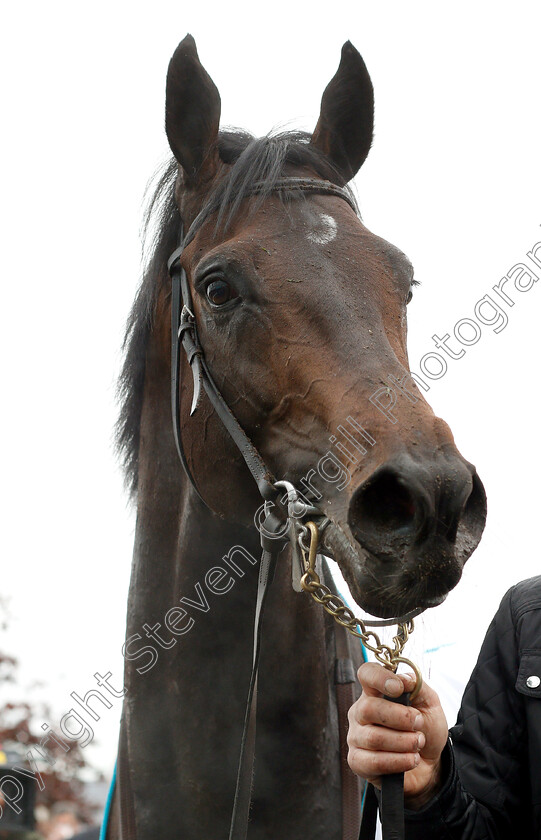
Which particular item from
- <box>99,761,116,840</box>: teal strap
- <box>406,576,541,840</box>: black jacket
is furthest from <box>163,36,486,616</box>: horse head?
<box>99,761,116,840</box>: teal strap

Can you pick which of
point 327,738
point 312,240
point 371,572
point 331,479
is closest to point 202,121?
point 312,240

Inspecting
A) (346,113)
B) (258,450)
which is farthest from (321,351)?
(346,113)

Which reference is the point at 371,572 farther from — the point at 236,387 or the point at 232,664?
the point at 232,664

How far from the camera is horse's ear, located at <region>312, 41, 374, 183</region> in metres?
3.21

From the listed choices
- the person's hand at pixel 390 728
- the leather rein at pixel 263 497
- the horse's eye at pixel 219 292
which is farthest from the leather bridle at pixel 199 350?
the person's hand at pixel 390 728

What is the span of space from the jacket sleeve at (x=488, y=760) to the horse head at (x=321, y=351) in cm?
61

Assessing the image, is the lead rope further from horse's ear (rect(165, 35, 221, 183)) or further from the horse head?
horse's ear (rect(165, 35, 221, 183))

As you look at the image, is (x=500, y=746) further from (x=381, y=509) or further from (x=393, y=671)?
(x=381, y=509)

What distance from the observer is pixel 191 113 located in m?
3.01

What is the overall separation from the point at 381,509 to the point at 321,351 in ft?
1.91

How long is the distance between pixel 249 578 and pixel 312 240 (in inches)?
49.2

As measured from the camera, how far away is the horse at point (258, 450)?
2.01 meters

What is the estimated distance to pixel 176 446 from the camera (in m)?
2.99

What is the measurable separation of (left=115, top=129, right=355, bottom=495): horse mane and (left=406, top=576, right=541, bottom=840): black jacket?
1703 mm
